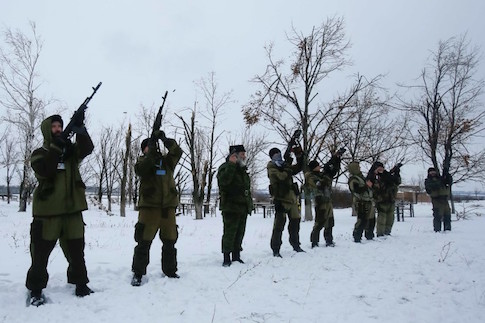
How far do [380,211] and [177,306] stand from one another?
7.78 meters

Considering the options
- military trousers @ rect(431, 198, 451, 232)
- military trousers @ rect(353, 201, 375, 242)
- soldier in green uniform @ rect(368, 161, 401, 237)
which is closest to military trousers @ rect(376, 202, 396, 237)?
soldier in green uniform @ rect(368, 161, 401, 237)

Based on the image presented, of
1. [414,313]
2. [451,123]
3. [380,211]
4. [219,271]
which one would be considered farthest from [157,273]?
[451,123]

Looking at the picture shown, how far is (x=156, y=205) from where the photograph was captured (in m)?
4.57

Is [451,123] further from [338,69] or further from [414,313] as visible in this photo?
[414,313]

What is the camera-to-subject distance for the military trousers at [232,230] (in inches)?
223

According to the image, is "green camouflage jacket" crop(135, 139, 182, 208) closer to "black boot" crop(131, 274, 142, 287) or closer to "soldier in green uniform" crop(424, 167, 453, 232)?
"black boot" crop(131, 274, 142, 287)

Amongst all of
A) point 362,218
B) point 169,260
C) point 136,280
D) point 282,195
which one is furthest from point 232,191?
point 362,218

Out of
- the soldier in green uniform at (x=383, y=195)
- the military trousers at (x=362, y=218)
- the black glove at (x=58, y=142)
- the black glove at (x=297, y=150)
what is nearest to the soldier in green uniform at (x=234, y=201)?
the black glove at (x=297, y=150)

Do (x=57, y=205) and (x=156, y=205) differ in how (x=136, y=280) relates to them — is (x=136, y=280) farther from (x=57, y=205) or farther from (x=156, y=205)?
(x=57, y=205)

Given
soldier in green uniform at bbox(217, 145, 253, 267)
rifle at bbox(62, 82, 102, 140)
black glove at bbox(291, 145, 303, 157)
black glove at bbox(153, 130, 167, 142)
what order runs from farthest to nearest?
black glove at bbox(291, 145, 303, 157) < soldier in green uniform at bbox(217, 145, 253, 267) < black glove at bbox(153, 130, 167, 142) < rifle at bbox(62, 82, 102, 140)

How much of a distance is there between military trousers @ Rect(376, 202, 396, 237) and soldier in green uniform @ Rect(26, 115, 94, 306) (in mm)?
8063

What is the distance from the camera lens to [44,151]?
3736mm

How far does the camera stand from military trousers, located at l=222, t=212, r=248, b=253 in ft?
18.6

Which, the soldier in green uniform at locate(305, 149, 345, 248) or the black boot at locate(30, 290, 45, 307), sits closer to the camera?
the black boot at locate(30, 290, 45, 307)
